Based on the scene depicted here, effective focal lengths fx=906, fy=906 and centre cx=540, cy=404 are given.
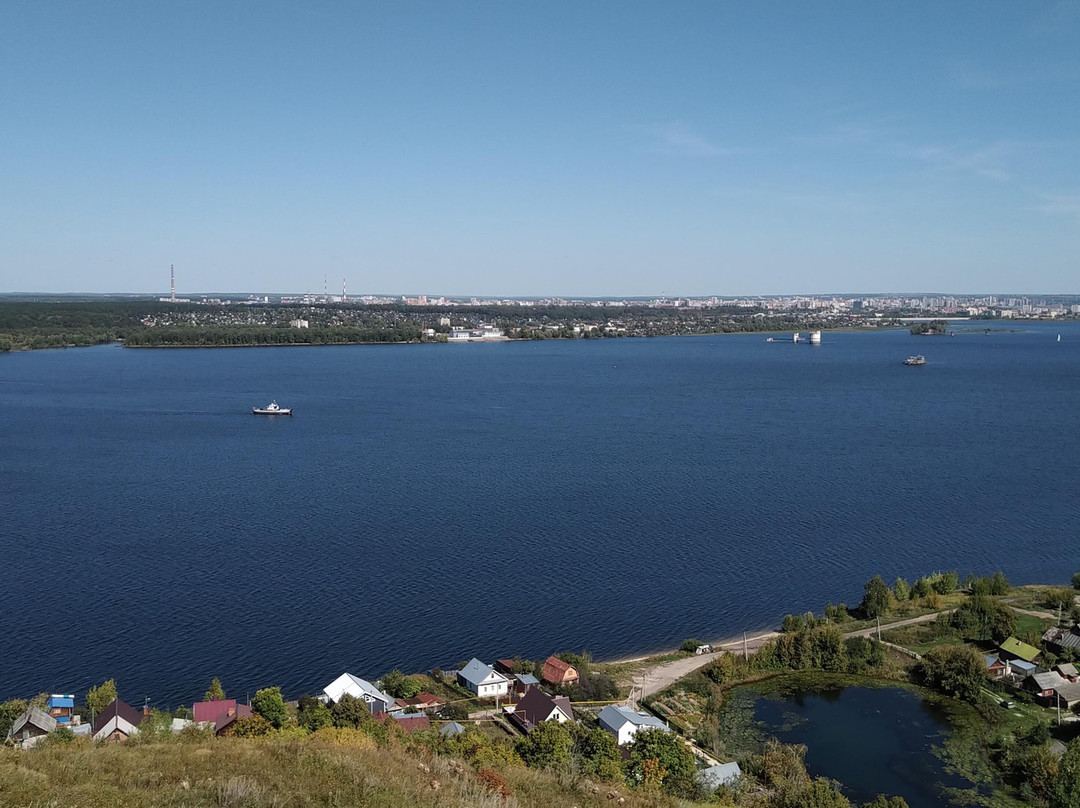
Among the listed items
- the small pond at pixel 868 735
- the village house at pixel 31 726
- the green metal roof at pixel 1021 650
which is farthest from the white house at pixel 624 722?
the village house at pixel 31 726

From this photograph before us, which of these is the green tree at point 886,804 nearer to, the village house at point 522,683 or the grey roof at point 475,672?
the village house at point 522,683

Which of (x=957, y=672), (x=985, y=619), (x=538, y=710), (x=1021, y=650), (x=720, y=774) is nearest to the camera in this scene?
(x=720, y=774)

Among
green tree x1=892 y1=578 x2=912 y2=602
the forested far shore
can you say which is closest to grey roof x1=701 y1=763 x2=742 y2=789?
Answer: green tree x1=892 y1=578 x2=912 y2=602

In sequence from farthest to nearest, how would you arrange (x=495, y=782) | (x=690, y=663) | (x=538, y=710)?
(x=690, y=663)
(x=538, y=710)
(x=495, y=782)

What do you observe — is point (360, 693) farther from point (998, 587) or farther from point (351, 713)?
point (998, 587)

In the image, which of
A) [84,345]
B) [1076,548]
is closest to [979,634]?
[1076,548]

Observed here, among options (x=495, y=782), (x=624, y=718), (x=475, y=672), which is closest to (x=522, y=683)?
(x=475, y=672)

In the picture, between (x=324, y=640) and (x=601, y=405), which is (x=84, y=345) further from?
(x=324, y=640)
